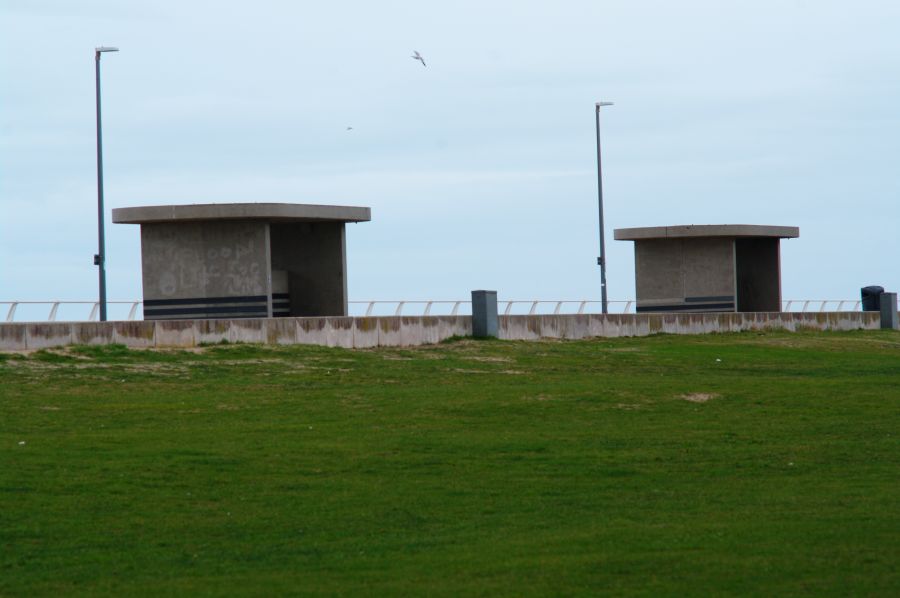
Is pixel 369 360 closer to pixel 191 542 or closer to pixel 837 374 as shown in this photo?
pixel 837 374

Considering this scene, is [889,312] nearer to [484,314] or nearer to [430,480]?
[484,314]

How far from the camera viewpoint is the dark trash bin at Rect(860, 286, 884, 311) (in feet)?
193

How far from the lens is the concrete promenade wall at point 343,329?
83.6 ft

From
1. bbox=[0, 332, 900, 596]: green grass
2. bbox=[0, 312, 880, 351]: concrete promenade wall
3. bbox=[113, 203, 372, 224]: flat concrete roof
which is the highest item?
bbox=[113, 203, 372, 224]: flat concrete roof

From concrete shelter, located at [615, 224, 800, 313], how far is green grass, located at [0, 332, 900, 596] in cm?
2560

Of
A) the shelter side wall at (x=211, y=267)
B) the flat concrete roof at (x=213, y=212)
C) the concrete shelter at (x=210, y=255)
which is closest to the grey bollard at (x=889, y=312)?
the concrete shelter at (x=210, y=255)

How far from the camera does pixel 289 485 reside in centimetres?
1428

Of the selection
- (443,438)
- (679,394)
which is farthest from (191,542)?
(679,394)

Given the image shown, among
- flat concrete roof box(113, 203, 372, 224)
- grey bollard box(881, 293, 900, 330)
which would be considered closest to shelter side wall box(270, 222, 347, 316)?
flat concrete roof box(113, 203, 372, 224)

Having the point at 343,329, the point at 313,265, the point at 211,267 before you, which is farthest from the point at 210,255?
the point at 343,329

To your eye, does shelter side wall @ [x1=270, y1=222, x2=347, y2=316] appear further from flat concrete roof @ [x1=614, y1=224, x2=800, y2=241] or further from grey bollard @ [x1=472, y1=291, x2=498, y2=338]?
flat concrete roof @ [x1=614, y1=224, x2=800, y2=241]

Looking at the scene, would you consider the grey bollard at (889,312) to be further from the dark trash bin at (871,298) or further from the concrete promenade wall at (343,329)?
the concrete promenade wall at (343,329)

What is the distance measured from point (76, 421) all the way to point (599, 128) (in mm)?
31821

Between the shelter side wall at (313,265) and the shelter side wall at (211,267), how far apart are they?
2985 millimetres
